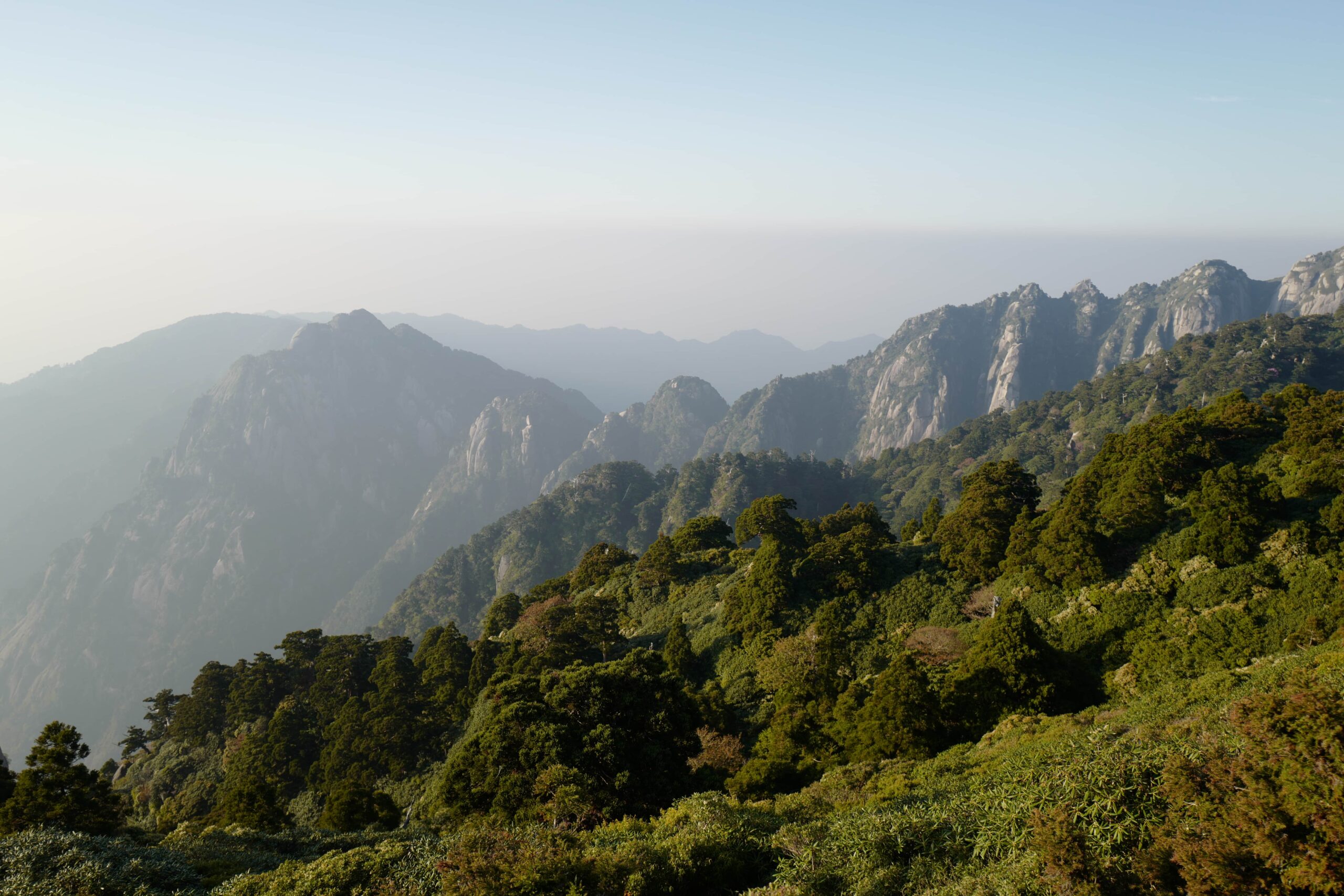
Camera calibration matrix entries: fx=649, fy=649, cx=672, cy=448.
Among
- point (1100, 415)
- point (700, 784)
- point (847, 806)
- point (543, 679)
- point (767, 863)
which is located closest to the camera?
point (767, 863)

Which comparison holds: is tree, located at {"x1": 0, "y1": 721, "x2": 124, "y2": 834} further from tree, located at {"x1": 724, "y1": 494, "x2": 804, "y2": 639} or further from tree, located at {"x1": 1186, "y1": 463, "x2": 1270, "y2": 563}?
tree, located at {"x1": 1186, "y1": 463, "x2": 1270, "y2": 563}

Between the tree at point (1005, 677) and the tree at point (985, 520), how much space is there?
35.6ft

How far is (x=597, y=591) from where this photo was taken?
6419cm

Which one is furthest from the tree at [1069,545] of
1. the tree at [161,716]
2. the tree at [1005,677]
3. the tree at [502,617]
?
the tree at [161,716]

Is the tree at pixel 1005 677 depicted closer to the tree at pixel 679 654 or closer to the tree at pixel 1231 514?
the tree at pixel 1231 514

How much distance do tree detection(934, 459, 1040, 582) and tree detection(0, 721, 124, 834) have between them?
44582mm

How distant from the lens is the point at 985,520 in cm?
4181

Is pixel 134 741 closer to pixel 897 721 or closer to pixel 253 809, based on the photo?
pixel 253 809

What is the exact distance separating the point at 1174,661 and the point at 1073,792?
18789 millimetres

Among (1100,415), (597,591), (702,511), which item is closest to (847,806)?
(597,591)

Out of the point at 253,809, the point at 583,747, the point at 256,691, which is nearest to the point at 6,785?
the point at 253,809

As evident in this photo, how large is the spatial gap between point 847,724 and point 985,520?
1902 centimetres

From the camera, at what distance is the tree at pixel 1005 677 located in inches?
1077

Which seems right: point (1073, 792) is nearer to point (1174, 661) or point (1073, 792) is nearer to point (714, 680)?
point (1174, 661)
